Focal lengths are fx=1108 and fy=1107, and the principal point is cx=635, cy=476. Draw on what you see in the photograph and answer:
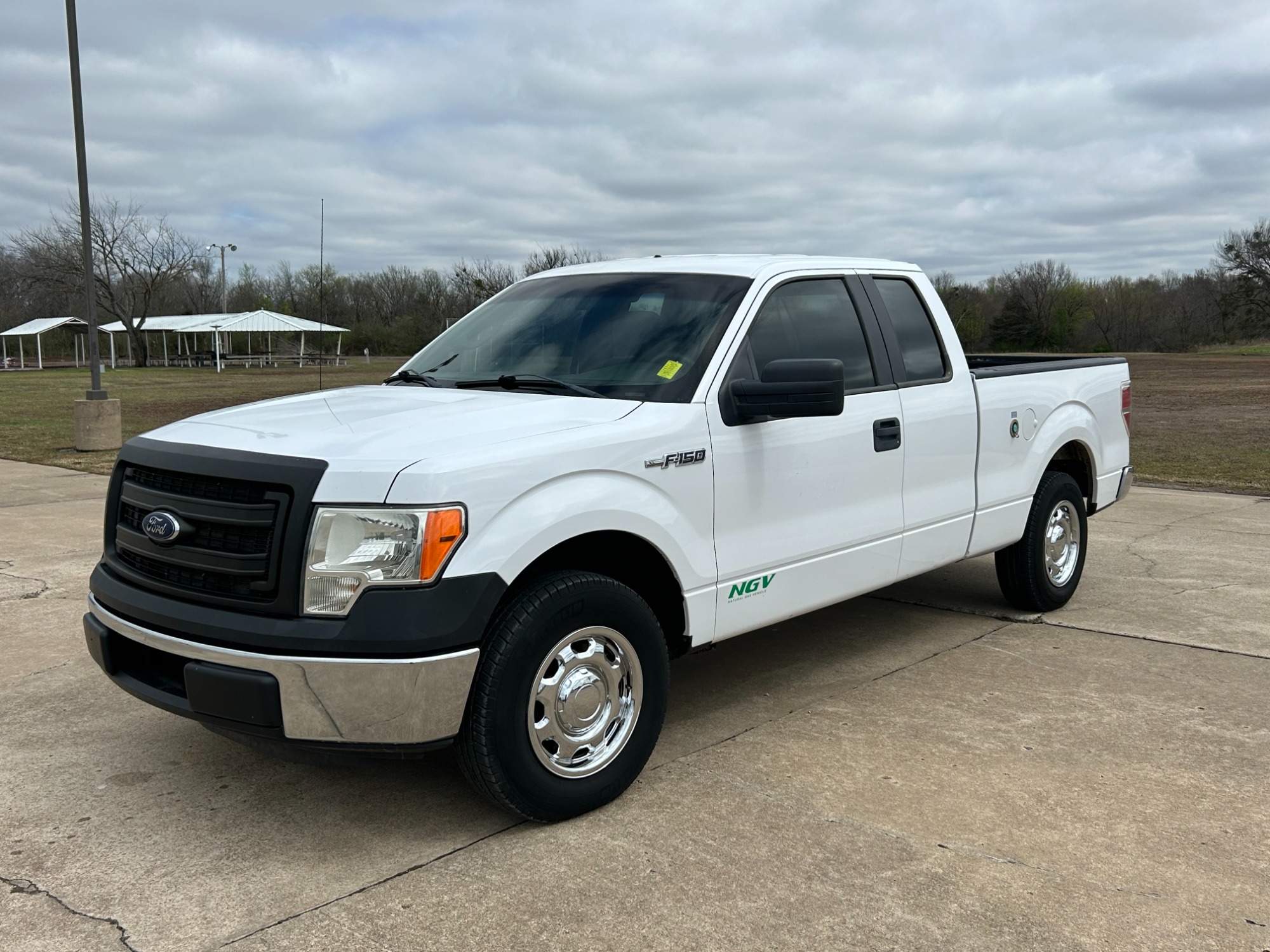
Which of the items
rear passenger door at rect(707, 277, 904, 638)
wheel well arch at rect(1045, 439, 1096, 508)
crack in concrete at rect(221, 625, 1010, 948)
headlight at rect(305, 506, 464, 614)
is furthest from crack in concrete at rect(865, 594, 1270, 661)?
headlight at rect(305, 506, 464, 614)

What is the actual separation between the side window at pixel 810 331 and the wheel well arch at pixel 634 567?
2.61 ft

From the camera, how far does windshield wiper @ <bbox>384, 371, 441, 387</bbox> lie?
4.64 m

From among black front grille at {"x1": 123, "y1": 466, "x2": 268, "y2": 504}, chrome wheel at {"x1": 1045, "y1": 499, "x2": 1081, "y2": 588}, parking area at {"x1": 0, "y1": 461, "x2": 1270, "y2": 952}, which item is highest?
black front grille at {"x1": 123, "y1": 466, "x2": 268, "y2": 504}

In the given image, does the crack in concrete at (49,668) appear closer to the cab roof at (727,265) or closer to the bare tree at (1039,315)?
the cab roof at (727,265)

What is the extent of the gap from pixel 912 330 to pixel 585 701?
267 cm

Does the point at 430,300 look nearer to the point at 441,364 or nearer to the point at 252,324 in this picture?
the point at 252,324

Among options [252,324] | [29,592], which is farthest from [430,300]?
[29,592]

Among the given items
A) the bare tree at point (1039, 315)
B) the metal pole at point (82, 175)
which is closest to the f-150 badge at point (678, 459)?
the metal pole at point (82, 175)

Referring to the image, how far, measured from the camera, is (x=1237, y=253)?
3046 inches

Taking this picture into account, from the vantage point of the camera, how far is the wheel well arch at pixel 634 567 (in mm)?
3689

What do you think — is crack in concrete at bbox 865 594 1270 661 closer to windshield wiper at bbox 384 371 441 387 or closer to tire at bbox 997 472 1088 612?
tire at bbox 997 472 1088 612

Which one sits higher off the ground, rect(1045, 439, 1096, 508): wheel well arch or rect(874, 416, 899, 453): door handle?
rect(874, 416, 899, 453): door handle

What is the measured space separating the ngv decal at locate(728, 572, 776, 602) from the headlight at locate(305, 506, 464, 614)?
4.47ft

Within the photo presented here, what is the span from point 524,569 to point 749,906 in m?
1.20
